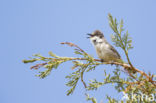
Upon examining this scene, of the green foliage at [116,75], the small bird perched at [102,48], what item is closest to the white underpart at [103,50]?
the small bird perched at [102,48]

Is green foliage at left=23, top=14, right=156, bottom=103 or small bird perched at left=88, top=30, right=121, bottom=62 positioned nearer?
green foliage at left=23, top=14, right=156, bottom=103

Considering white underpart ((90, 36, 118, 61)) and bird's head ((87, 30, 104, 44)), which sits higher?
bird's head ((87, 30, 104, 44))

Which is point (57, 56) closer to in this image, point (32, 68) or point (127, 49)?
point (32, 68)

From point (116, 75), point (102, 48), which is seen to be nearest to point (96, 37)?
point (102, 48)

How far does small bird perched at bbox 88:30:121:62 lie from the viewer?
197 inches

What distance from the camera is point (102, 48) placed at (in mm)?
5137

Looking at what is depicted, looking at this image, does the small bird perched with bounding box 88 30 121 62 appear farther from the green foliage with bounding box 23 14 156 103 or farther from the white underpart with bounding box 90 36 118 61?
the green foliage with bounding box 23 14 156 103

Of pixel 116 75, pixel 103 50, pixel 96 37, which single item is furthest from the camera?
pixel 96 37

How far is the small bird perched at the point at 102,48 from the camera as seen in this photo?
501 cm

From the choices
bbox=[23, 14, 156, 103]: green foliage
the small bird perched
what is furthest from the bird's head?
bbox=[23, 14, 156, 103]: green foliage

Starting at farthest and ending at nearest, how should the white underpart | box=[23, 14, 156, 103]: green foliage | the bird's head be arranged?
1. the bird's head
2. the white underpart
3. box=[23, 14, 156, 103]: green foliage

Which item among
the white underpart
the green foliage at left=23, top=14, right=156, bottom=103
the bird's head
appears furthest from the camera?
the bird's head

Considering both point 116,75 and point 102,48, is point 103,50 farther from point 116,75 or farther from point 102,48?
point 116,75

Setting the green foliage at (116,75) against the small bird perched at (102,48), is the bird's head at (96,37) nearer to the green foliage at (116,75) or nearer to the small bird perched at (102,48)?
the small bird perched at (102,48)
